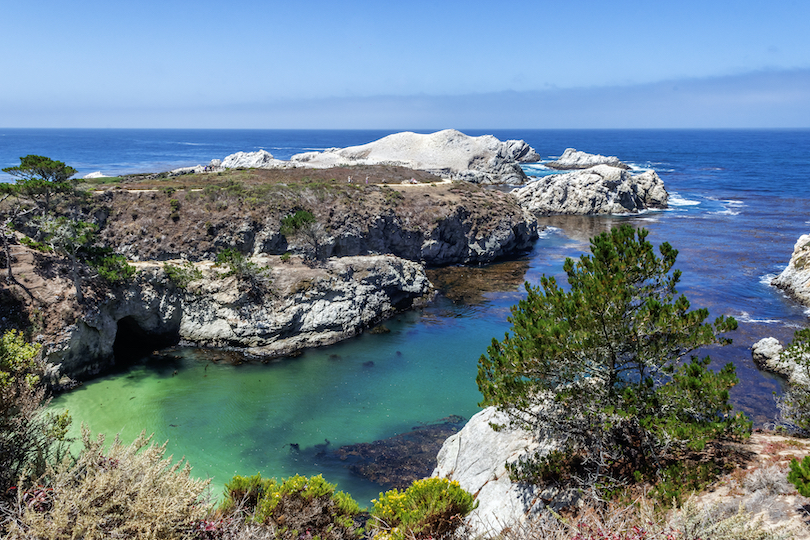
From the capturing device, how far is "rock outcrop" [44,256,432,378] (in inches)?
1198

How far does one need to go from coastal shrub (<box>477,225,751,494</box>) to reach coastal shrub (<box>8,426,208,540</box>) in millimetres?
7936

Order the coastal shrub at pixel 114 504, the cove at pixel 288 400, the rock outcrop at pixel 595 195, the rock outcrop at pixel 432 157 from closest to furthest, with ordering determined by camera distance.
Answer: the coastal shrub at pixel 114 504 < the cove at pixel 288 400 < the rock outcrop at pixel 595 195 < the rock outcrop at pixel 432 157

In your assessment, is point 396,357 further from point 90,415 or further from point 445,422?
point 90,415

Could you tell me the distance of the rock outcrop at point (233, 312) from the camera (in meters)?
30.4

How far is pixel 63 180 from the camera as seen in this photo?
40.4 meters

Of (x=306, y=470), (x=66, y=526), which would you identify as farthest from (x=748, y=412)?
(x=66, y=526)

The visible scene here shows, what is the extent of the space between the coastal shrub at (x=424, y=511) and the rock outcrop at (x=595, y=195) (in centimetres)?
7655

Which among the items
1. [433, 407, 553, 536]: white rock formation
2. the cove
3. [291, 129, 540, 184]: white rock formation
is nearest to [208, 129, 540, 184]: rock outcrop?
[291, 129, 540, 184]: white rock formation

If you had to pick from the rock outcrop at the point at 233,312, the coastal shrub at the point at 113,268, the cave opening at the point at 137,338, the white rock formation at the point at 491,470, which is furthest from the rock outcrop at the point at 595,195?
the white rock formation at the point at 491,470

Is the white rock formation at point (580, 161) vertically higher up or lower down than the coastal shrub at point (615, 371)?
higher up

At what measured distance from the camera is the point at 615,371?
13016 mm

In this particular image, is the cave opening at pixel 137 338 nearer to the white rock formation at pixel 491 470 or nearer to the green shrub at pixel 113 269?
the green shrub at pixel 113 269

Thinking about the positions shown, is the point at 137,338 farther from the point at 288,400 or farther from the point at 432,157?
the point at 432,157

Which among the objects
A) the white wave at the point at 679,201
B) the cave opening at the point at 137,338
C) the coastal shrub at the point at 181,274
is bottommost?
the cave opening at the point at 137,338
